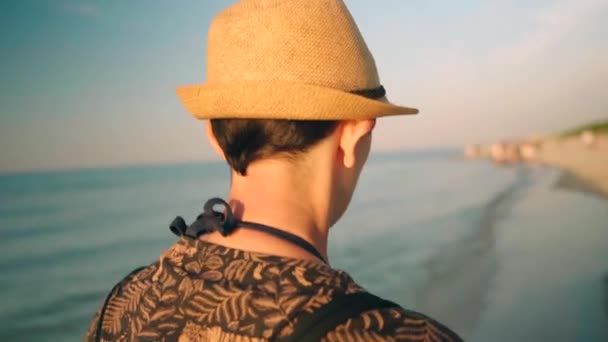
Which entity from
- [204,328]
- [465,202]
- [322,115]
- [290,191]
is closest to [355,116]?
[322,115]

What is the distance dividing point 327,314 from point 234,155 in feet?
1.32

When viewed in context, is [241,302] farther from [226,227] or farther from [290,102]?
[290,102]

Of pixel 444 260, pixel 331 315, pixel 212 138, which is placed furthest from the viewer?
pixel 444 260

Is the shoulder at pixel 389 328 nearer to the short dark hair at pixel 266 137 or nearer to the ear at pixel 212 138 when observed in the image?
the short dark hair at pixel 266 137

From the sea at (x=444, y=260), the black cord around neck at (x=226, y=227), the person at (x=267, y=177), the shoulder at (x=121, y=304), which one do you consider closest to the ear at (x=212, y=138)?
the person at (x=267, y=177)

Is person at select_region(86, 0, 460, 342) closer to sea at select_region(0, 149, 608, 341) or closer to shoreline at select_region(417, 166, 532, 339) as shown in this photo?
sea at select_region(0, 149, 608, 341)

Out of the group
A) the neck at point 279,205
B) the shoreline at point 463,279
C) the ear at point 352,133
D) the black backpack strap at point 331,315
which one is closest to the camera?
the black backpack strap at point 331,315

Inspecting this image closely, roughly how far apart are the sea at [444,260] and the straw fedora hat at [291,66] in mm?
4388

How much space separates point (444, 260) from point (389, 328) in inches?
335

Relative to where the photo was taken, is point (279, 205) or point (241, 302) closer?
point (241, 302)

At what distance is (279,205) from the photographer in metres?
1.06

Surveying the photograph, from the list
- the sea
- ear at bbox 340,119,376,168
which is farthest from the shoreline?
ear at bbox 340,119,376,168

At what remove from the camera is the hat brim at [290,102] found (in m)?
1.02

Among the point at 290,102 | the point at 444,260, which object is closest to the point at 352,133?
the point at 290,102
